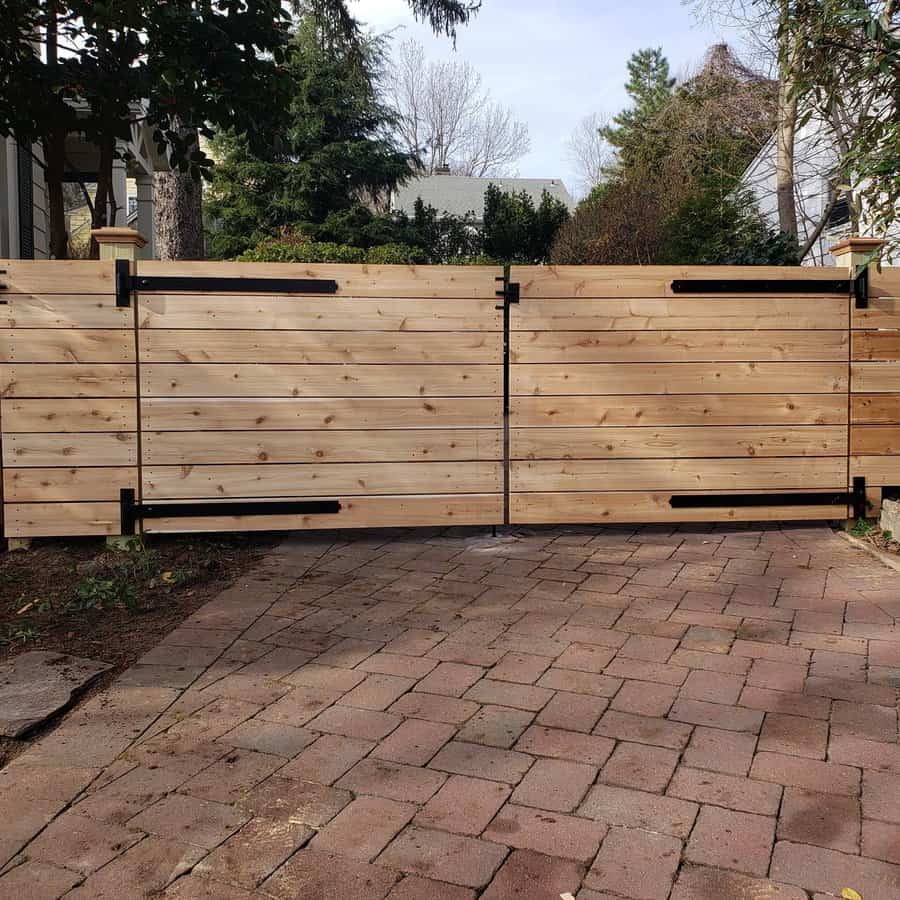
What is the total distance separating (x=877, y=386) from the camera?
5.59 metres

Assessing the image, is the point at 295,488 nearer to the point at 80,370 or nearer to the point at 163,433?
the point at 163,433

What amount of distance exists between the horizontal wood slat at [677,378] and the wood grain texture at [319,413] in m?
0.28

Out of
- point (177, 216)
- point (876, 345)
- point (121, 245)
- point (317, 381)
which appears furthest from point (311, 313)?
point (177, 216)

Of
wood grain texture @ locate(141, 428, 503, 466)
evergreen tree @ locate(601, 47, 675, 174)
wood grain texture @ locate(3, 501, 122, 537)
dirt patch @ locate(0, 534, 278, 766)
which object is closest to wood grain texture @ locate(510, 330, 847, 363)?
wood grain texture @ locate(141, 428, 503, 466)

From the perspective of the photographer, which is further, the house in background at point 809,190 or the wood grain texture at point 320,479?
the house in background at point 809,190

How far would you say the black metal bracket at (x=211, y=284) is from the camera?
5.10m

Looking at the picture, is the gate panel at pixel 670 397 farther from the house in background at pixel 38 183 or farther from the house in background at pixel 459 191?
the house in background at pixel 459 191

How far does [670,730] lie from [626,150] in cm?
3580

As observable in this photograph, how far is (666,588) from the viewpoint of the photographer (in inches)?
181

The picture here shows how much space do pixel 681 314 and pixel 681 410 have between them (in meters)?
0.55

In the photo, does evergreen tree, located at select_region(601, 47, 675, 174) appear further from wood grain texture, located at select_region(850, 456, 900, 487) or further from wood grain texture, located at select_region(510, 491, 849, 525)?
wood grain texture, located at select_region(510, 491, 849, 525)

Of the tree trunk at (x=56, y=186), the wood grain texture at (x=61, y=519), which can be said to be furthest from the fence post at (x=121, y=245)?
the tree trunk at (x=56, y=186)

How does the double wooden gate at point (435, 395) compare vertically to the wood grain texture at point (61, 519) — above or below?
above

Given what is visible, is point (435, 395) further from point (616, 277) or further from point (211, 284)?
point (211, 284)
